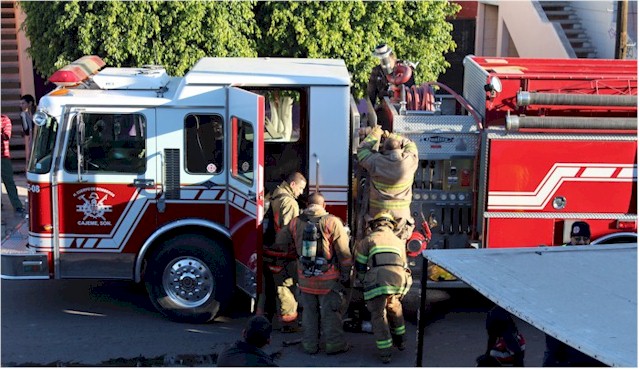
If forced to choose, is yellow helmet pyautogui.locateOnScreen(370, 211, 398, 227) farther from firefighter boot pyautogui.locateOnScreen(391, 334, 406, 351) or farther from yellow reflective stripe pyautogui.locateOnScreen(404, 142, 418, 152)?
firefighter boot pyautogui.locateOnScreen(391, 334, 406, 351)

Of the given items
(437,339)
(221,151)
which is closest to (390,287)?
(437,339)

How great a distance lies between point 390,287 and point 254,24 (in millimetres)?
6257

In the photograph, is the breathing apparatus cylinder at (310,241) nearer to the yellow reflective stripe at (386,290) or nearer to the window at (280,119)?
the yellow reflective stripe at (386,290)

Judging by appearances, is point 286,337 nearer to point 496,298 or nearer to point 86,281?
point 86,281

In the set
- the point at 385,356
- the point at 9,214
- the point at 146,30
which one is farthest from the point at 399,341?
the point at 9,214

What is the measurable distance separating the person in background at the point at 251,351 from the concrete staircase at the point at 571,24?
14.3 m

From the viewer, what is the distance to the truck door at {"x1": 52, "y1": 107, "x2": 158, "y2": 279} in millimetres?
9172

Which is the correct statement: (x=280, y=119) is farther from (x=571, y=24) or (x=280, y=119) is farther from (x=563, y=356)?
(x=571, y=24)

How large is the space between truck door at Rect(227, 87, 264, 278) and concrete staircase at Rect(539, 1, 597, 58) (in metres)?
11.5

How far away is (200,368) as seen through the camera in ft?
27.1

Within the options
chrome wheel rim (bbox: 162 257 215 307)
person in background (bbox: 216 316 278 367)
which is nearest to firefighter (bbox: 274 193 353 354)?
chrome wheel rim (bbox: 162 257 215 307)

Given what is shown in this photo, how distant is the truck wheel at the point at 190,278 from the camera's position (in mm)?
9242

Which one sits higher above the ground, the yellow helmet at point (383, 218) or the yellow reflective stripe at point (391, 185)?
the yellow reflective stripe at point (391, 185)

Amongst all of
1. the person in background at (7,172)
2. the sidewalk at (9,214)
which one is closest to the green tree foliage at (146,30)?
the person in background at (7,172)
